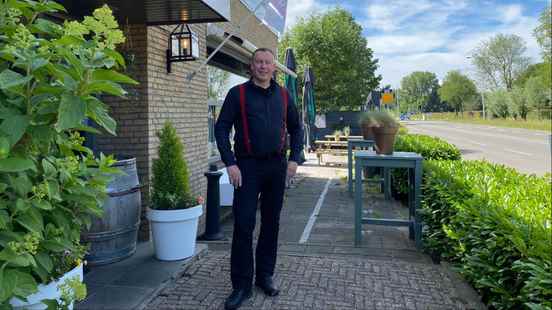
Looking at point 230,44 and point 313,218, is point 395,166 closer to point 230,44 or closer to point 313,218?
point 313,218

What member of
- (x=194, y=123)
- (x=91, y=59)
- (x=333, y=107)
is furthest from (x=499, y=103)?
(x=91, y=59)

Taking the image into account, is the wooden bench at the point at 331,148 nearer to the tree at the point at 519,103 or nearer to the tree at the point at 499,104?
the tree at the point at 519,103

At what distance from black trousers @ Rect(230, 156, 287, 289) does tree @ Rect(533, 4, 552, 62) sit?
50.0m

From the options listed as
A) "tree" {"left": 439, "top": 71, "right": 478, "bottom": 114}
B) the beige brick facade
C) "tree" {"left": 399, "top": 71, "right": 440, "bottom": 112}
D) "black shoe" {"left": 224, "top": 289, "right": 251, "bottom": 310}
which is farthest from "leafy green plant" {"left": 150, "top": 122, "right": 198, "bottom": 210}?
"tree" {"left": 399, "top": 71, "right": 440, "bottom": 112}

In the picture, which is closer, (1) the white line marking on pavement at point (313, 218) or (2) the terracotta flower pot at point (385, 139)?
(2) the terracotta flower pot at point (385, 139)

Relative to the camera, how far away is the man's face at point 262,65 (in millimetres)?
3062

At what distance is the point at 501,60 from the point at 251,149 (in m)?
75.4

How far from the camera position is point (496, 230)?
8.88ft

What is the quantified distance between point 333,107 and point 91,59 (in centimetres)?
2339

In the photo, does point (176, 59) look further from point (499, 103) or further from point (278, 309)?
point (499, 103)

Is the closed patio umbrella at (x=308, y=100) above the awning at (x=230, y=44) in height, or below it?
below

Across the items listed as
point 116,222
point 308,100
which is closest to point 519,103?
point 308,100

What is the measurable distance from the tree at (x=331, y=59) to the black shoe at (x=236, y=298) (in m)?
21.0

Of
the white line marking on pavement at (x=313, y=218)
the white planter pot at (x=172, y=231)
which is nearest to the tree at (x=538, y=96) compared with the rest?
the white line marking on pavement at (x=313, y=218)
